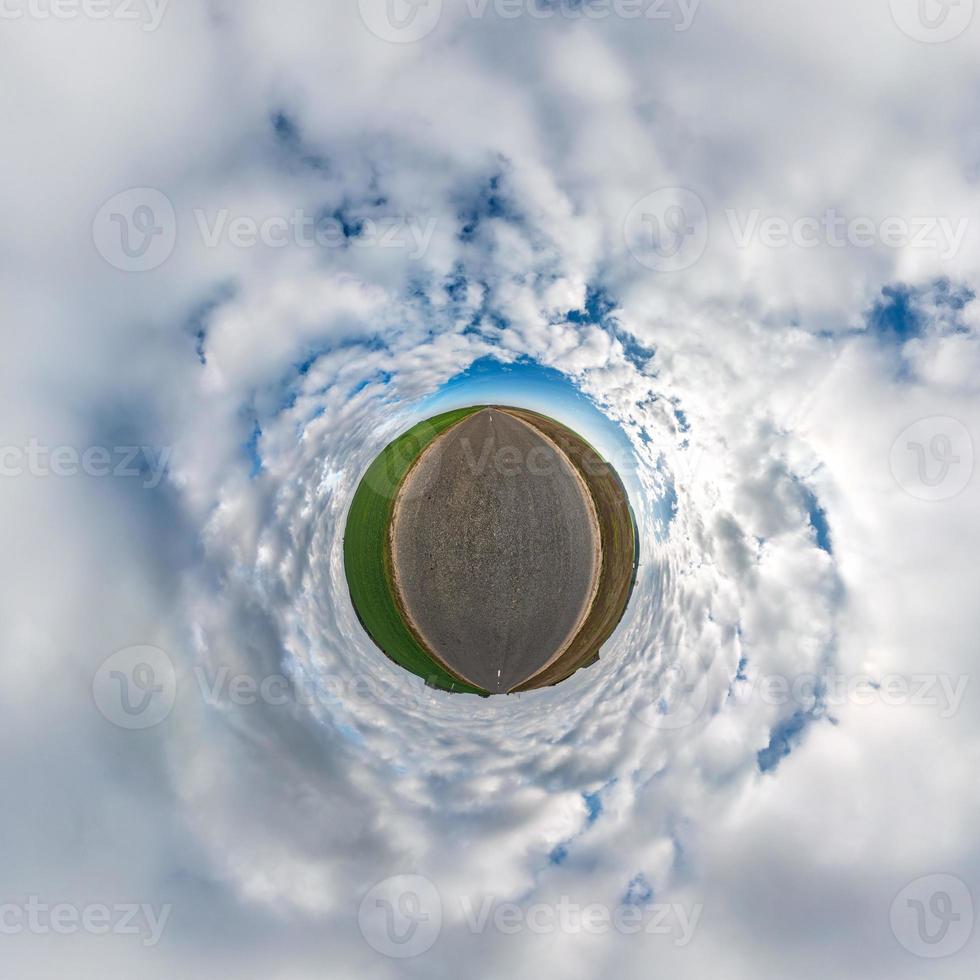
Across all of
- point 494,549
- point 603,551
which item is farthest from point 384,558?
point 603,551

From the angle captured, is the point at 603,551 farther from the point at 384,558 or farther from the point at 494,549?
the point at 384,558

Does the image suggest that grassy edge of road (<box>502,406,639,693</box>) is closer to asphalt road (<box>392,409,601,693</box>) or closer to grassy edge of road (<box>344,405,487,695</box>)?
asphalt road (<box>392,409,601,693</box>)

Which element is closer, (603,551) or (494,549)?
(494,549)

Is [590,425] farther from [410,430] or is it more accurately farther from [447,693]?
[447,693]

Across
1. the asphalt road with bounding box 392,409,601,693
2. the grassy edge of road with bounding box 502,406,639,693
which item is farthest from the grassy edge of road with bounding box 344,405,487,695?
the grassy edge of road with bounding box 502,406,639,693

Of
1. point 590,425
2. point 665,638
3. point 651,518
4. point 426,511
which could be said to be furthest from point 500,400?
point 665,638
